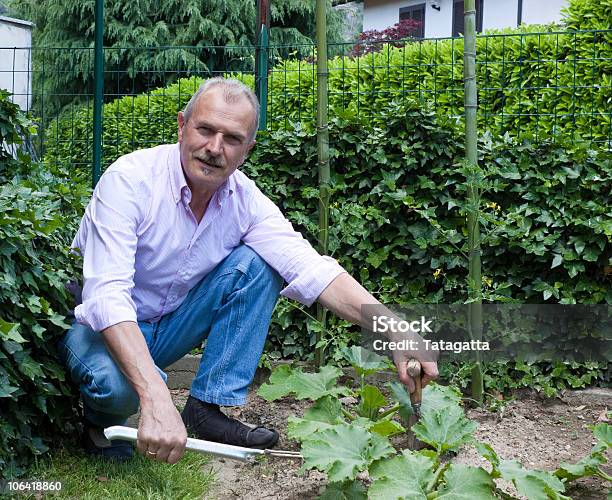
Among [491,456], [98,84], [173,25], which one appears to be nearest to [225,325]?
[491,456]

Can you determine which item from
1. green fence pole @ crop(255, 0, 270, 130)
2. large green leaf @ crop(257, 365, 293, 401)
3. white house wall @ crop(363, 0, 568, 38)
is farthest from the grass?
white house wall @ crop(363, 0, 568, 38)

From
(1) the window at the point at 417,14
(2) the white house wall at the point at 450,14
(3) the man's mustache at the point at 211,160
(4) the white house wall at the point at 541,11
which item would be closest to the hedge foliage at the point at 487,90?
(3) the man's mustache at the point at 211,160

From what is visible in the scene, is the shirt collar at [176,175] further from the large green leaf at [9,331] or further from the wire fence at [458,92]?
the wire fence at [458,92]

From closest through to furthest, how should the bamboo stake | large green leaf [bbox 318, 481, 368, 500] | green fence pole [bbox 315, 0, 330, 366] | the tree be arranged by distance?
large green leaf [bbox 318, 481, 368, 500], the bamboo stake, green fence pole [bbox 315, 0, 330, 366], the tree

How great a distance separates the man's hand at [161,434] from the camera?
1.84m

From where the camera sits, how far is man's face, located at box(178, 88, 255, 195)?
2412 millimetres

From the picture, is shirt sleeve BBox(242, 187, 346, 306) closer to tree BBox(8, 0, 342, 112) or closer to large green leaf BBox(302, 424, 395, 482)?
large green leaf BBox(302, 424, 395, 482)

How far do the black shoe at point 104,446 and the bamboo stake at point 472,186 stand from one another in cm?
154

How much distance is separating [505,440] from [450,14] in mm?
12153

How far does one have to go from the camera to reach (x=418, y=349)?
7.36 ft

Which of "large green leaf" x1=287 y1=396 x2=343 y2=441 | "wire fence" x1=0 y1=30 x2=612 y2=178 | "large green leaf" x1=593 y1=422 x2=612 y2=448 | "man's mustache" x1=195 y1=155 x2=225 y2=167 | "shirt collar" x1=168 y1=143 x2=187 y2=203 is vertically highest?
"wire fence" x1=0 y1=30 x2=612 y2=178

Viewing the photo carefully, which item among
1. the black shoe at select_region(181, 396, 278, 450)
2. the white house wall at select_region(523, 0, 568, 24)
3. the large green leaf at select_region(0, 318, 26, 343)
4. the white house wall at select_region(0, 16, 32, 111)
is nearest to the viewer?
the large green leaf at select_region(0, 318, 26, 343)

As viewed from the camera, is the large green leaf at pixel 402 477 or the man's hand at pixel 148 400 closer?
the man's hand at pixel 148 400

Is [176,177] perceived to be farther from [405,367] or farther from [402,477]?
[402,477]
